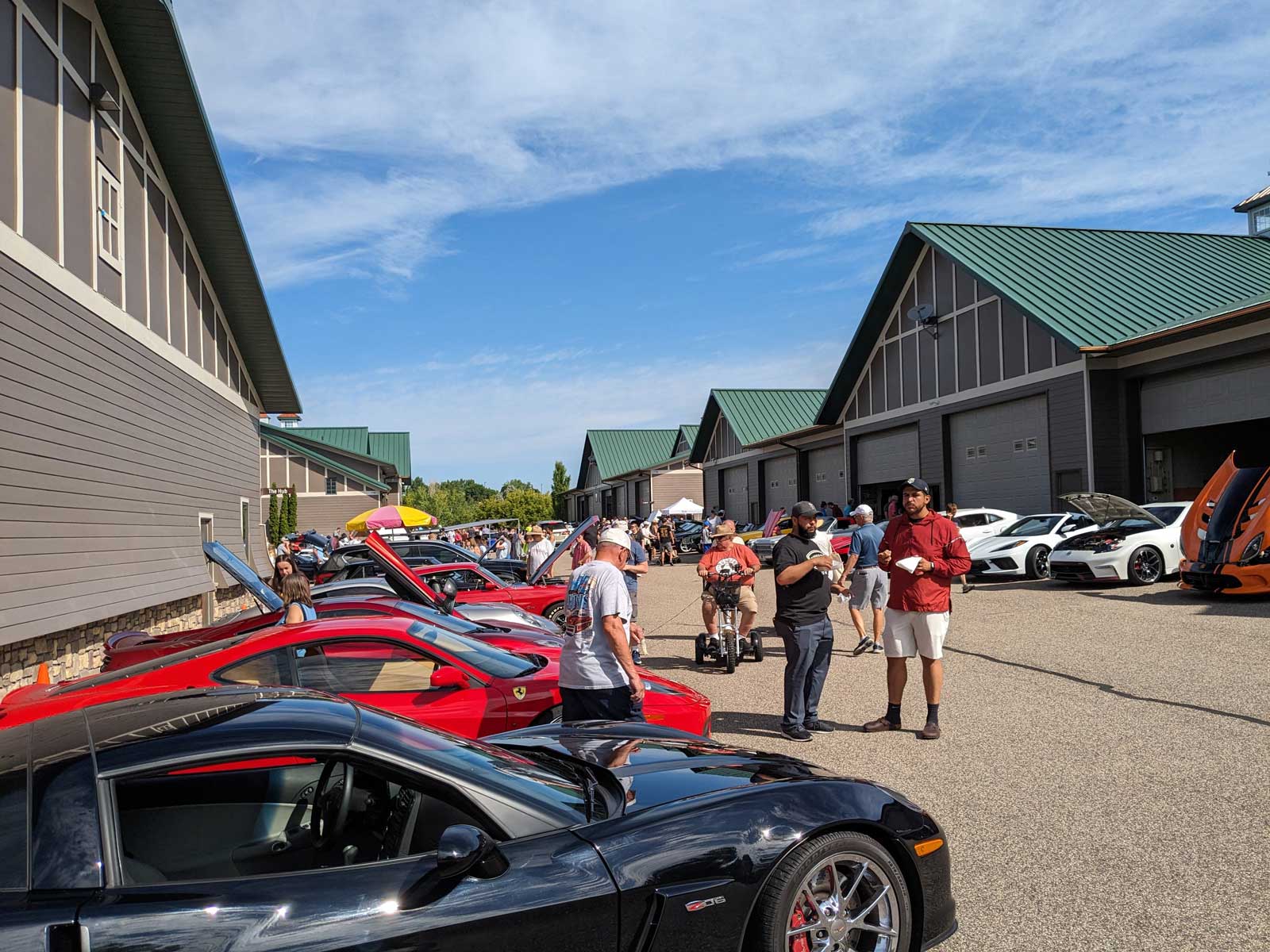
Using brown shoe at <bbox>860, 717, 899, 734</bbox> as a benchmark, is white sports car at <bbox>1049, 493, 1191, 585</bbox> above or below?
above

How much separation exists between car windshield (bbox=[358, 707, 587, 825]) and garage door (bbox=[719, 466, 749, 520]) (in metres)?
43.5

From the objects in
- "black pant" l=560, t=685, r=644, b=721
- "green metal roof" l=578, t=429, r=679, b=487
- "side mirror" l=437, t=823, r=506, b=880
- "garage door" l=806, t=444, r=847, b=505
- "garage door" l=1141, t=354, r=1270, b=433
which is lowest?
"black pant" l=560, t=685, r=644, b=721

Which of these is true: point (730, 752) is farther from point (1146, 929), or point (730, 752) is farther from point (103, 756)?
point (103, 756)

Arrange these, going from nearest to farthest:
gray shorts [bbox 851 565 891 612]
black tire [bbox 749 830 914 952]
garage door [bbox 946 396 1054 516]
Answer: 1. black tire [bbox 749 830 914 952]
2. gray shorts [bbox 851 565 891 612]
3. garage door [bbox 946 396 1054 516]

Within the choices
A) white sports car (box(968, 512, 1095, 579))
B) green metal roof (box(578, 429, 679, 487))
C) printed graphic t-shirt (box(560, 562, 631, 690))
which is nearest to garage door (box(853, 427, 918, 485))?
white sports car (box(968, 512, 1095, 579))

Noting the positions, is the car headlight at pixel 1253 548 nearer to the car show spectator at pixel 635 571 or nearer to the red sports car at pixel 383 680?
the car show spectator at pixel 635 571

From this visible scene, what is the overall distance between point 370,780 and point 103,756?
0.75 meters

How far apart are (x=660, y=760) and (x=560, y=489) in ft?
313

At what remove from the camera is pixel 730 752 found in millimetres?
4059

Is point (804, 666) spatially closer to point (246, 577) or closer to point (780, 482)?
point (246, 577)

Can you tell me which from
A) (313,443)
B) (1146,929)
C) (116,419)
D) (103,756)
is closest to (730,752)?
(1146,929)

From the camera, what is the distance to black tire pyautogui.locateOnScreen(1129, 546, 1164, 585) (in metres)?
16.6

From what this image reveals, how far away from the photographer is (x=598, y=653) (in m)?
5.55

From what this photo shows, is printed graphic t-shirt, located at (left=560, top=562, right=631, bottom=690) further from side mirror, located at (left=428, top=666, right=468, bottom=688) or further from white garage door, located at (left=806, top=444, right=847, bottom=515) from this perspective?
white garage door, located at (left=806, top=444, right=847, bottom=515)
